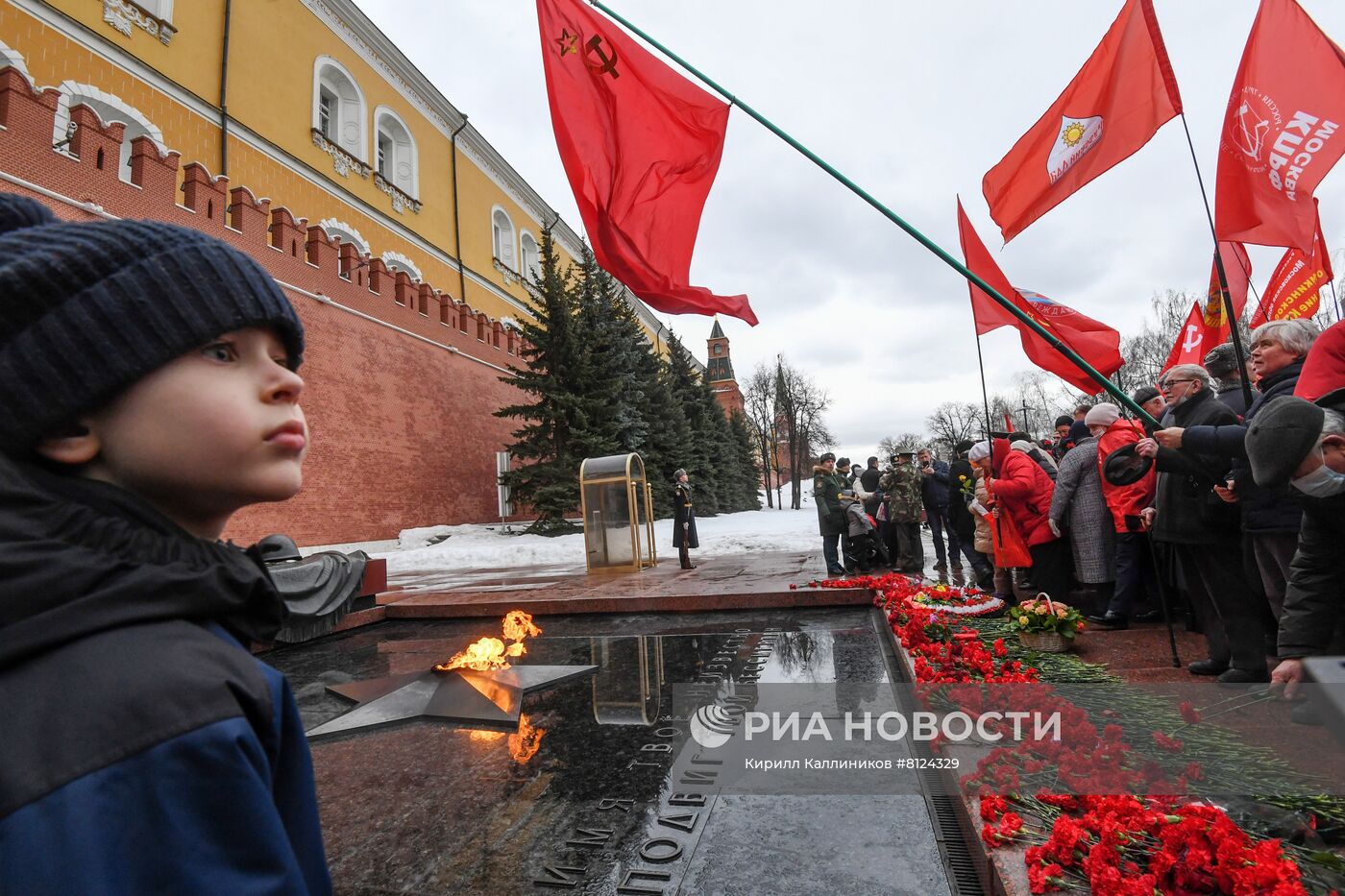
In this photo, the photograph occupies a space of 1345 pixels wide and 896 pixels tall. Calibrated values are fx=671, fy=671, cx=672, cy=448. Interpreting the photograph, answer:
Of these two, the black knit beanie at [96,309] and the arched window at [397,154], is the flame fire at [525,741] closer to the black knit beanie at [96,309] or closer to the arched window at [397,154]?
the black knit beanie at [96,309]

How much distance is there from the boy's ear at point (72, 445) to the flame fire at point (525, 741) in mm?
2352

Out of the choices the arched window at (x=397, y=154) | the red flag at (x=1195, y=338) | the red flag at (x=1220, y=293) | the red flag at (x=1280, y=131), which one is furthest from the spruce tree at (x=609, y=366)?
the red flag at (x=1280, y=131)

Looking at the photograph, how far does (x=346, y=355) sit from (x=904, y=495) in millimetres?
12774

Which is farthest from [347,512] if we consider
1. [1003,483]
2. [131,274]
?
[131,274]

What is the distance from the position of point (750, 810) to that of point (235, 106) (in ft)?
65.1

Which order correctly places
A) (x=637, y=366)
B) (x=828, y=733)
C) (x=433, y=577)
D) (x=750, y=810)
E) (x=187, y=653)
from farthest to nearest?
1. (x=637, y=366)
2. (x=433, y=577)
3. (x=828, y=733)
4. (x=750, y=810)
5. (x=187, y=653)

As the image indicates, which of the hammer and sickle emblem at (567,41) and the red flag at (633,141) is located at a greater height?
the hammer and sickle emblem at (567,41)

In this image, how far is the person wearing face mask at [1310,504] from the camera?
2047 mm

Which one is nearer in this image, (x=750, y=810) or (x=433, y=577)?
(x=750, y=810)

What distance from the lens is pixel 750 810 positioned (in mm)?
2203

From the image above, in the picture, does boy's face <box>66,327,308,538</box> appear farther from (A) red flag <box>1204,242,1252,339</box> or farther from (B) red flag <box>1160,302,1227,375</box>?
(B) red flag <box>1160,302,1227,375</box>

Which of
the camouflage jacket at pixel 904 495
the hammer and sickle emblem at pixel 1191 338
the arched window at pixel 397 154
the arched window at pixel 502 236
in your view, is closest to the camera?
the camouflage jacket at pixel 904 495

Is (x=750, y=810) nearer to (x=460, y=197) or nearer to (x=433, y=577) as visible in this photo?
(x=433, y=577)

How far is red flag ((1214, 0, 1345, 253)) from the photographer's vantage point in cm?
360
